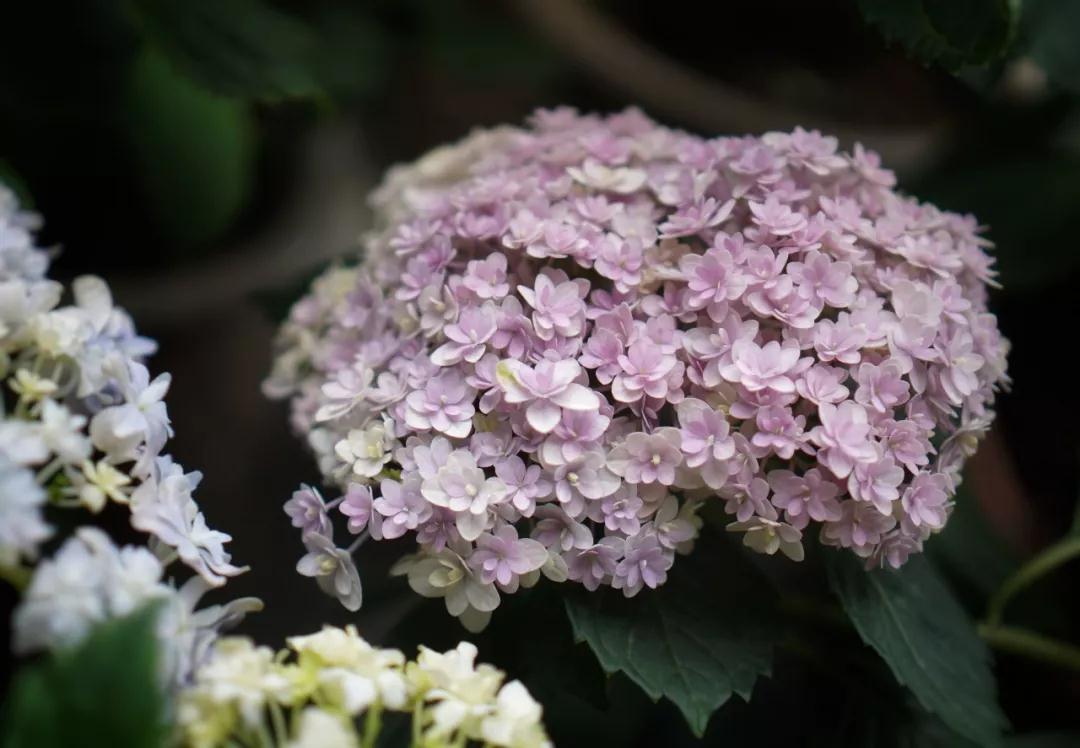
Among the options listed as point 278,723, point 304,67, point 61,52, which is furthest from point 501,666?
point 61,52

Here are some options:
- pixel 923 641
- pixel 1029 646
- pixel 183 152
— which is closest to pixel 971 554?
pixel 1029 646

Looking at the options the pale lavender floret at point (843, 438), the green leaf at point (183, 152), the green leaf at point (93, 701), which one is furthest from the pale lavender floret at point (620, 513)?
the green leaf at point (183, 152)

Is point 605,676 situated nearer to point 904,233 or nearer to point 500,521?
point 500,521

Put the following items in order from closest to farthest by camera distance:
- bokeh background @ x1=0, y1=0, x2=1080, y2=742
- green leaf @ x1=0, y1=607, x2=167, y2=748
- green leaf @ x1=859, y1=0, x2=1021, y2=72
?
1. green leaf @ x1=0, y1=607, x2=167, y2=748
2. green leaf @ x1=859, y1=0, x2=1021, y2=72
3. bokeh background @ x1=0, y1=0, x2=1080, y2=742

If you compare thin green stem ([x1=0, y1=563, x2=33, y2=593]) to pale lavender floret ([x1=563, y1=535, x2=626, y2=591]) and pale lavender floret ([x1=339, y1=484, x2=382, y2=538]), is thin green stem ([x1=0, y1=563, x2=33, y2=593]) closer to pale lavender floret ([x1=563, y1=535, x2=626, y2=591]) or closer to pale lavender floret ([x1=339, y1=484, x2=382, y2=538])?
pale lavender floret ([x1=339, y1=484, x2=382, y2=538])

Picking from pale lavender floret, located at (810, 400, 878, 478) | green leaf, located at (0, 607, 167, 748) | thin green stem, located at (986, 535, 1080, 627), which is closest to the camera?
green leaf, located at (0, 607, 167, 748)

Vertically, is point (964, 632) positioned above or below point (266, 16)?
below

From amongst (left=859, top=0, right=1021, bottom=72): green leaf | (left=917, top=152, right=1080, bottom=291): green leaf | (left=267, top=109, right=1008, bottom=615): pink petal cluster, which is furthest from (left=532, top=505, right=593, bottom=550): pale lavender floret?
(left=917, top=152, right=1080, bottom=291): green leaf
